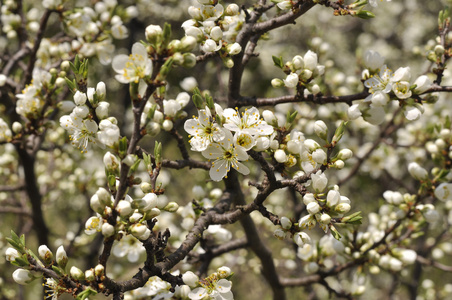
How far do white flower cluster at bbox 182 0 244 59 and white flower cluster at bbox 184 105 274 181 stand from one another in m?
0.36

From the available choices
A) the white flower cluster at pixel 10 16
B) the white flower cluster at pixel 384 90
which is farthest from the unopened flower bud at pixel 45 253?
the white flower cluster at pixel 10 16

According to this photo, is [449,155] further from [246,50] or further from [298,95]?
[246,50]

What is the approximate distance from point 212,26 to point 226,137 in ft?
1.92

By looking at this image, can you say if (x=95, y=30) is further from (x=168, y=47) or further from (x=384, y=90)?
(x=384, y=90)

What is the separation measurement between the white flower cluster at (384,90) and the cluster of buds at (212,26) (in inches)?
27.9

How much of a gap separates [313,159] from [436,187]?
119cm

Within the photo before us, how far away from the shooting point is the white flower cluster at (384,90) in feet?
6.66

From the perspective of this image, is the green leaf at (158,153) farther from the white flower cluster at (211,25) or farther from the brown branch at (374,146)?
the brown branch at (374,146)

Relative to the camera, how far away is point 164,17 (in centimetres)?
762

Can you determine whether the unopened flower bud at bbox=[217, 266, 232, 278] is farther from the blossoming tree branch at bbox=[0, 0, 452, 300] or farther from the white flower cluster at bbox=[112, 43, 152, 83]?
the white flower cluster at bbox=[112, 43, 152, 83]

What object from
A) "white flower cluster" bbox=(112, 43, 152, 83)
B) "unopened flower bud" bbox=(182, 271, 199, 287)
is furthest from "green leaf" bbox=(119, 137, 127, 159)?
"unopened flower bud" bbox=(182, 271, 199, 287)

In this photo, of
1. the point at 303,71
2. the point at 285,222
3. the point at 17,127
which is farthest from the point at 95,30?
the point at 285,222

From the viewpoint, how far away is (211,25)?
1913 millimetres

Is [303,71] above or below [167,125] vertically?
above
